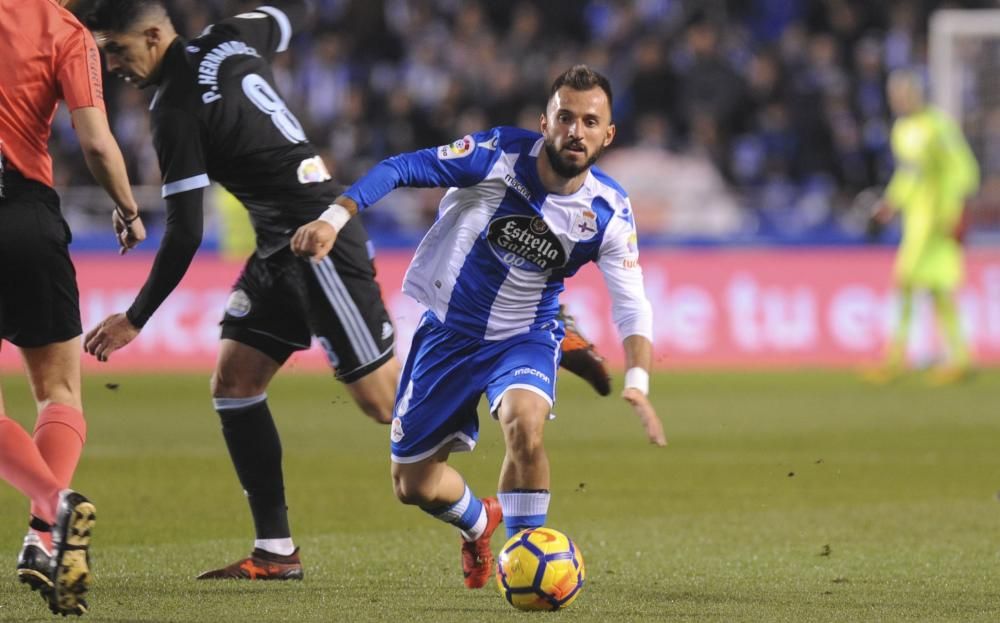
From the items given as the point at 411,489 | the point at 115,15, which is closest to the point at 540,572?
the point at 411,489

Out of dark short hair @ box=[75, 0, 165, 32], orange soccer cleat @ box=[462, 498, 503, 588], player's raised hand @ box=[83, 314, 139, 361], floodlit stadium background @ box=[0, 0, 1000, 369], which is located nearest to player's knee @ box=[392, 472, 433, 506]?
orange soccer cleat @ box=[462, 498, 503, 588]

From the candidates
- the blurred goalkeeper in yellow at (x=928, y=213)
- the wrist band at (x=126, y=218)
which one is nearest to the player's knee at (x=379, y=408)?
the wrist band at (x=126, y=218)

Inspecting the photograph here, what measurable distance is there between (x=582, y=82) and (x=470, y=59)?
14.5 metres

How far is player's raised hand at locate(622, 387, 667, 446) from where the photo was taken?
5.20m

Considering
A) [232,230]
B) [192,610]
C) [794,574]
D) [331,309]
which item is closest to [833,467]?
[794,574]

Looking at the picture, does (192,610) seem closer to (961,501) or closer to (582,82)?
(582,82)

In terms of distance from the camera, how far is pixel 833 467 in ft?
33.1

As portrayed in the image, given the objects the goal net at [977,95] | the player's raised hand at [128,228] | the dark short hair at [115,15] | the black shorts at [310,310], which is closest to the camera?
the player's raised hand at [128,228]

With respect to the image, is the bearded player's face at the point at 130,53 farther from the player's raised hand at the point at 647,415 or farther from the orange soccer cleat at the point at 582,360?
the player's raised hand at the point at 647,415

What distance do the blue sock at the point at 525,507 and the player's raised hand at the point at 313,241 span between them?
3.64 feet

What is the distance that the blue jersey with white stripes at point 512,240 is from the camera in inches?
230

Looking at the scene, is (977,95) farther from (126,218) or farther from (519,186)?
(126,218)

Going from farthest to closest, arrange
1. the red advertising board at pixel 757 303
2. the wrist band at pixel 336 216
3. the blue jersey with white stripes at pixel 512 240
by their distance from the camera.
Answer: the red advertising board at pixel 757 303 < the blue jersey with white stripes at pixel 512 240 < the wrist band at pixel 336 216

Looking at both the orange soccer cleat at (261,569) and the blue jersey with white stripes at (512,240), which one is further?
the orange soccer cleat at (261,569)
